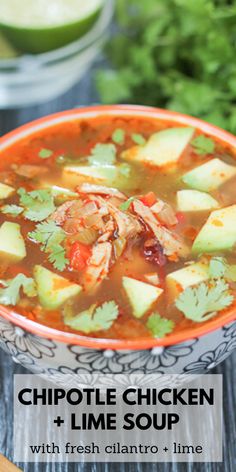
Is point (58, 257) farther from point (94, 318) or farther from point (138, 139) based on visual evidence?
point (138, 139)

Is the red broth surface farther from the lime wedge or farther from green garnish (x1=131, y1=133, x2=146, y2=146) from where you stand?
the lime wedge

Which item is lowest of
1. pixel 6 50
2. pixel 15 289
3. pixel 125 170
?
pixel 15 289

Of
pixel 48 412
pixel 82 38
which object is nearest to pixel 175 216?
pixel 48 412

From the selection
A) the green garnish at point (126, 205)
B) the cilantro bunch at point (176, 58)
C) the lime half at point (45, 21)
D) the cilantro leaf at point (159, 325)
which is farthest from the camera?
the lime half at point (45, 21)

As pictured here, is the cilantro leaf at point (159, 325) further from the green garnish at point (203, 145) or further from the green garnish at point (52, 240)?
the green garnish at point (203, 145)

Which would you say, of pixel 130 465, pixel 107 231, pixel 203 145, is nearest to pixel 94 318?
pixel 107 231

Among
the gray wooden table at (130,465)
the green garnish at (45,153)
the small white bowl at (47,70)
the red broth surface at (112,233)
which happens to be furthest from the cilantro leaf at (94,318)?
the small white bowl at (47,70)
